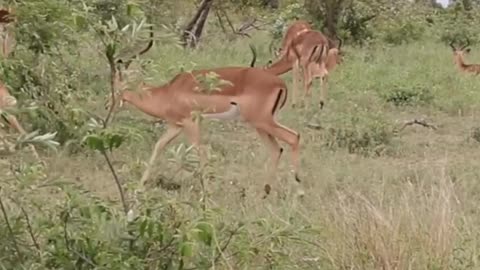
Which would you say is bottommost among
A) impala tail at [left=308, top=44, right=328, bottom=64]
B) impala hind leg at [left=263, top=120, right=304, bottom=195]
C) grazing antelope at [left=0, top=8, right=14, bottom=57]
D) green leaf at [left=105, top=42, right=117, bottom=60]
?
impala tail at [left=308, top=44, right=328, bottom=64]

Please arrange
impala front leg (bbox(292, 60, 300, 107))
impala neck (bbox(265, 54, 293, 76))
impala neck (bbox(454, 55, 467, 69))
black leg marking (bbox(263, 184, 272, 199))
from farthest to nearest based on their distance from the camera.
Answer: impala neck (bbox(454, 55, 467, 69)), impala front leg (bbox(292, 60, 300, 107)), impala neck (bbox(265, 54, 293, 76)), black leg marking (bbox(263, 184, 272, 199))

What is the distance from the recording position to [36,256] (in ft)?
8.83

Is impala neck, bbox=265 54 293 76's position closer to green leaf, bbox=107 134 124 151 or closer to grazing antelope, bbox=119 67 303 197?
grazing antelope, bbox=119 67 303 197

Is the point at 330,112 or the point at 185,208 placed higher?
the point at 185,208

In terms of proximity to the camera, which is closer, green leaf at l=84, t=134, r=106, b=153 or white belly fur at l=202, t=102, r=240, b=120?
green leaf at l=84, t=134, r=106, b=153

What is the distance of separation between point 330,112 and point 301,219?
483 cm

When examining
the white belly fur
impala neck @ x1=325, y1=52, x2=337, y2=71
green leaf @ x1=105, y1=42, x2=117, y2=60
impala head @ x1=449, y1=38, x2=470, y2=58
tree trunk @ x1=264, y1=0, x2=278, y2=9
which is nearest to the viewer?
green leaf @ x1=105, y1=42, x2=117, y2=60

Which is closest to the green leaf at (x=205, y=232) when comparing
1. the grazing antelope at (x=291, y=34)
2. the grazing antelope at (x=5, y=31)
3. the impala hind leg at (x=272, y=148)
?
the grazing antelope at (x=5, y=31)

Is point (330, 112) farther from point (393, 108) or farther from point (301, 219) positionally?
point (301, 219)

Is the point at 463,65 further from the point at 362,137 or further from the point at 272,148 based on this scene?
the point at 272,148

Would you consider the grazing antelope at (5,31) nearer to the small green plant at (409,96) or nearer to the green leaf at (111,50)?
the green leaf at (111,50)

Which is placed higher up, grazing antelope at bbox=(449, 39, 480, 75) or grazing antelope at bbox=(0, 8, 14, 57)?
grazing antelope at bbox=(0, 8, 14, 57)

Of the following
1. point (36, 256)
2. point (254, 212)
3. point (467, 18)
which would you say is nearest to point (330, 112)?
point (254, 212)

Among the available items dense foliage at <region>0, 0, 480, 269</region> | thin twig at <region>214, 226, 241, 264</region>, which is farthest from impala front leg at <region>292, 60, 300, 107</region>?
thin twig at <region>214, 226, 241, 264</region>
